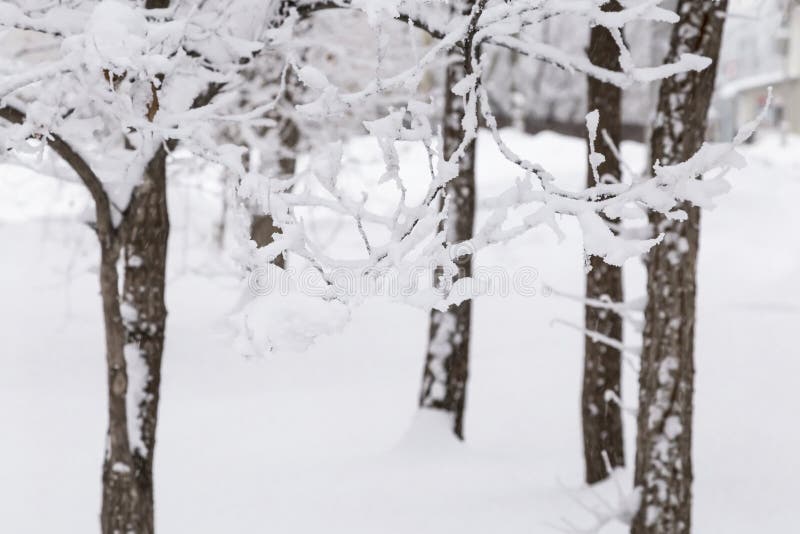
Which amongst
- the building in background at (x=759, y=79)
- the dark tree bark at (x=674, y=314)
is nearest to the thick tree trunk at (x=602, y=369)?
the dark tree bark at (x=674, y=314)

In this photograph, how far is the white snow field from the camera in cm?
707

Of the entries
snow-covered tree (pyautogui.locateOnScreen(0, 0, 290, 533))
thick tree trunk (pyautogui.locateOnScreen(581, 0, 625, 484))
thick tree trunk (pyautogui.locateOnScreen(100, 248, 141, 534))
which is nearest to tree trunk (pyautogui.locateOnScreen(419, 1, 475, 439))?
thick tree trunk (pyautogui.locateOnScreen(581, 0, 625, 484))

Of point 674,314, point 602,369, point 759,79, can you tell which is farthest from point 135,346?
point 759,79

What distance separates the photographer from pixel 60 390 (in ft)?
37.4

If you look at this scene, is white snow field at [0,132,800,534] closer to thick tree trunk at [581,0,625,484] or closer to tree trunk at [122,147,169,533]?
thick tree trunk at [581,0,625,484]

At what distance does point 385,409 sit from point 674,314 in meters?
5.97

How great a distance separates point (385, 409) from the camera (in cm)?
1100

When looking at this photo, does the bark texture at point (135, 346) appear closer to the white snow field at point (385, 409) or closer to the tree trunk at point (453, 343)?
the white snow field at point (385, 409)

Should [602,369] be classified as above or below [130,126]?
below

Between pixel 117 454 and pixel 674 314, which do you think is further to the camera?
pixel 674 314

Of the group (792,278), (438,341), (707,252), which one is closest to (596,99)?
(438,341)

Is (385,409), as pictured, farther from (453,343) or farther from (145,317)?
(145,317)

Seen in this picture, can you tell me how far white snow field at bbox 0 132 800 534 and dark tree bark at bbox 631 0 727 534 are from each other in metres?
0.72

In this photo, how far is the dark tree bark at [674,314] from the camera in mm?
5332
